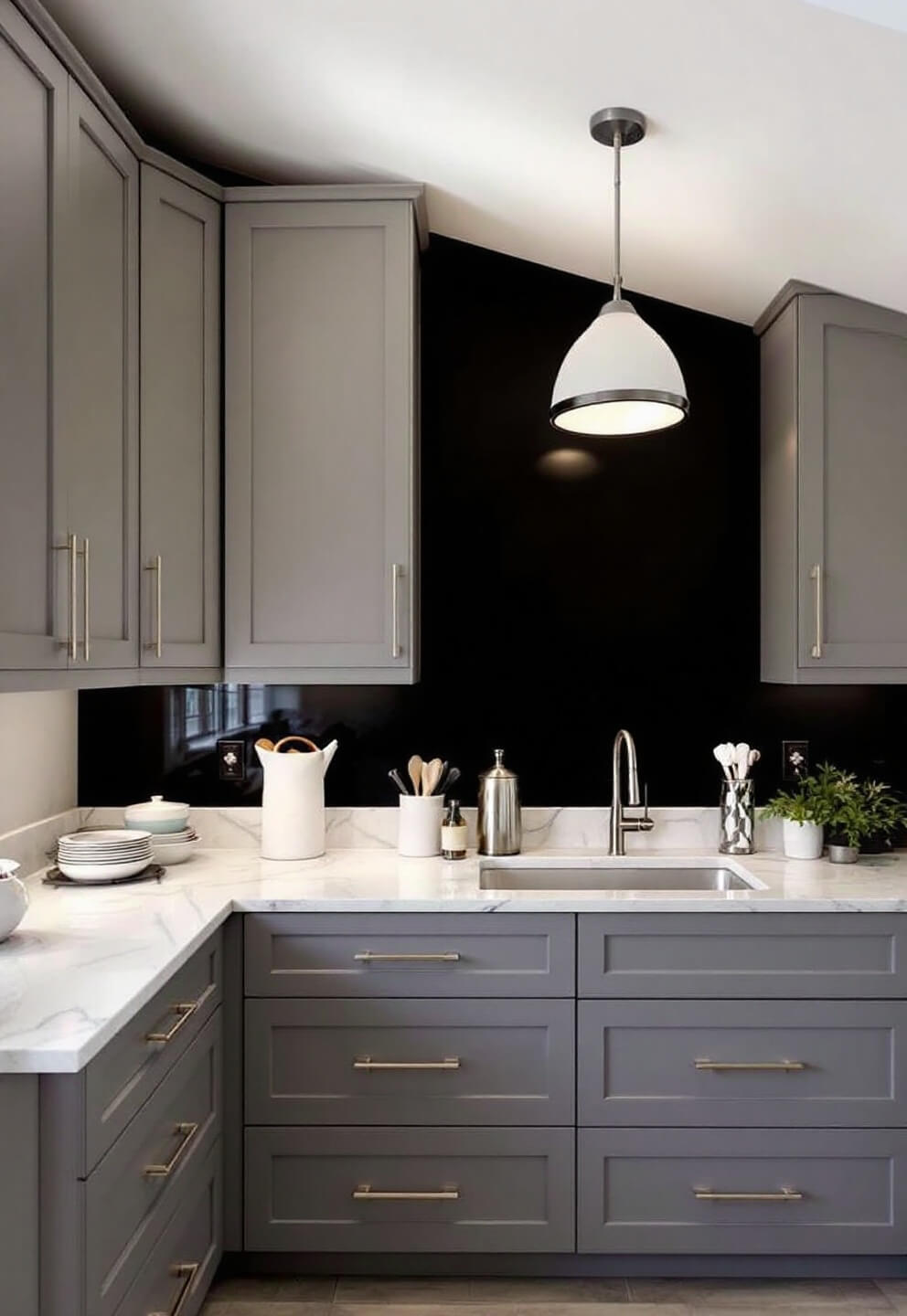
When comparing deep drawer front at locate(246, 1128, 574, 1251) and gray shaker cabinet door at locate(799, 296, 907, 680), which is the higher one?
gray shaker cabinet door at locate(799, 296, 907, 680)

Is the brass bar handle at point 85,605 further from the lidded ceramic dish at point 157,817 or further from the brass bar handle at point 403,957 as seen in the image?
the brass bar handle at point 403,957

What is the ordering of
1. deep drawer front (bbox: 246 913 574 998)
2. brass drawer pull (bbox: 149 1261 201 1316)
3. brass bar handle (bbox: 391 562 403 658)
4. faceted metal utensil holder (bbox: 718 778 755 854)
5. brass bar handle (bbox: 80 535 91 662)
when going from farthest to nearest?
faceted metal utensil holder (bbox: 718 778 755 854), brass bar handle (bbox: 391 562 403 658), deep drawer front (bbox: 246 913 574 998), brass bar handle (bbox: 80 535 91 662), brass drawer pull (bbox: 149 1261 201 1316)

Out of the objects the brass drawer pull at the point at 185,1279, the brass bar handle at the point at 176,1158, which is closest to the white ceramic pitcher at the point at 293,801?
the brass bar handle at the point at 176,1158

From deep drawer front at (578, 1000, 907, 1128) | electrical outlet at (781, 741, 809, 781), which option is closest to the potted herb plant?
electrical outlet at (781, 741, 809, 781)

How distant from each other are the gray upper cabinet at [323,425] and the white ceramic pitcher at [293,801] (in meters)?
0.24

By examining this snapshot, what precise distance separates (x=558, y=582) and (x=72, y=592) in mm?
1389

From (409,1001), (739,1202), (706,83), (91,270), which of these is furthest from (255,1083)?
(706,83)

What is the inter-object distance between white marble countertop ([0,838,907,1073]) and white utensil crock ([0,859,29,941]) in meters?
0.04

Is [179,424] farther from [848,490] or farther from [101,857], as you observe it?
[848,490]

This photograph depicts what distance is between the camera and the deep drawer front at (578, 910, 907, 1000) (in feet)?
7.20

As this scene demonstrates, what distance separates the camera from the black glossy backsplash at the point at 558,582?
2.82 meters

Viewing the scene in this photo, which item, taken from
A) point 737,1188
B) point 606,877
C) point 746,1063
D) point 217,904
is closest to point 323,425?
point 217,904

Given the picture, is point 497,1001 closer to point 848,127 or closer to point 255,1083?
point 255,1083

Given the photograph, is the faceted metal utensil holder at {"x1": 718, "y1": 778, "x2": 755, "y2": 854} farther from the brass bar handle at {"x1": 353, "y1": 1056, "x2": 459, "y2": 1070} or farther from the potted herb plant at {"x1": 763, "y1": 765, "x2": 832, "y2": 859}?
the brass bar handle at {"x1": 353, "y1": 1056, "x2": 459, "y2": 1070}
